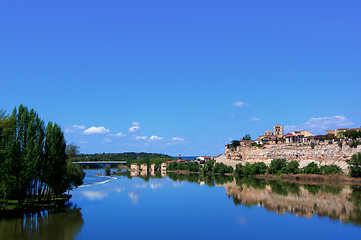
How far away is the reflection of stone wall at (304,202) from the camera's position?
85.9ft

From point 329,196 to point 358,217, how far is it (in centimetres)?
1121

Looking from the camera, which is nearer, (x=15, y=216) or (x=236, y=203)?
(x=15, y=216)

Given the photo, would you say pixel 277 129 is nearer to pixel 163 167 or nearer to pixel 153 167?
pixel 163 167

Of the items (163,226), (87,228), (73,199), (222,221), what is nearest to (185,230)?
(163,226)

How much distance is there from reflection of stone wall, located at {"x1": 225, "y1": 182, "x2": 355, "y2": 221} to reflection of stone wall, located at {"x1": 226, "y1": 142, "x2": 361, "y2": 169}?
1638 cm

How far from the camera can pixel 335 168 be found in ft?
165

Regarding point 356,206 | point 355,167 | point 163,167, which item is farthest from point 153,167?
point 356,206

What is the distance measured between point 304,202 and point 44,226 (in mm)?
24428

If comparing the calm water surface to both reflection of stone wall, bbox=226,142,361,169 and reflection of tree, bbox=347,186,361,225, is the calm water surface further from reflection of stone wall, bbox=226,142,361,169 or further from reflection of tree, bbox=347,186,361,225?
reflection of stone wall, bbox=226,142,361,169

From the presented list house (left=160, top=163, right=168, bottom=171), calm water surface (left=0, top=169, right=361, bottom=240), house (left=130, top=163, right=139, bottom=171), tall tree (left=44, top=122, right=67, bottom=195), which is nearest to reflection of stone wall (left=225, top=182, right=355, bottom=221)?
calm water surface (left=0, top=169, right=361, bottom=240)

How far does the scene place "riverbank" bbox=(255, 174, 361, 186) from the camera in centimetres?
4637

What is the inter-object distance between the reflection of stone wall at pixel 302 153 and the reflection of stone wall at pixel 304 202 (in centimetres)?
1638

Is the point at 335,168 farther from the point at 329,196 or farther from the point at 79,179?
the point at 79,179

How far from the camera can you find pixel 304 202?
103 ft
